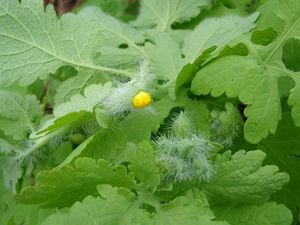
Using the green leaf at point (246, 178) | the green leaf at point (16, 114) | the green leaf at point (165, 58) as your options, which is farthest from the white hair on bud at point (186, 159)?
the green leaf at point (16, 114)

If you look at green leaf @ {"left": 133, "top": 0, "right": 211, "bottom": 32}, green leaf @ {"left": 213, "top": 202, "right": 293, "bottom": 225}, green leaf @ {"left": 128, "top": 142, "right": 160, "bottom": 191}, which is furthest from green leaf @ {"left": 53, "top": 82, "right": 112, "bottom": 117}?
green leaf @ {"left": 133, "top": 0, "right": 211, "bottom": 32}

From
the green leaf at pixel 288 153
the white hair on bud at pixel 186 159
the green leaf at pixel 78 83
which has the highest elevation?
the green leaf at pixel 78 83

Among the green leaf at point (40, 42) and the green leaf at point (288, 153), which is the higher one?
the green leaf at point (40, 42)

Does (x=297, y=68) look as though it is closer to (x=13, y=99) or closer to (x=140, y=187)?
(x=140, y=187)

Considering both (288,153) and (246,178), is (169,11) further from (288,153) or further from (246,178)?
(246,178)

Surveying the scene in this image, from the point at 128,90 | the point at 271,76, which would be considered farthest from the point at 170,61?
the point at 271,76

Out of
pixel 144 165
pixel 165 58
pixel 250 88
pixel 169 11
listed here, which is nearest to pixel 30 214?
pixel 144 165

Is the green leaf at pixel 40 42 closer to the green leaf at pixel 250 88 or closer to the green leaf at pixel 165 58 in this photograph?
the green leaf at pixel 165 58
